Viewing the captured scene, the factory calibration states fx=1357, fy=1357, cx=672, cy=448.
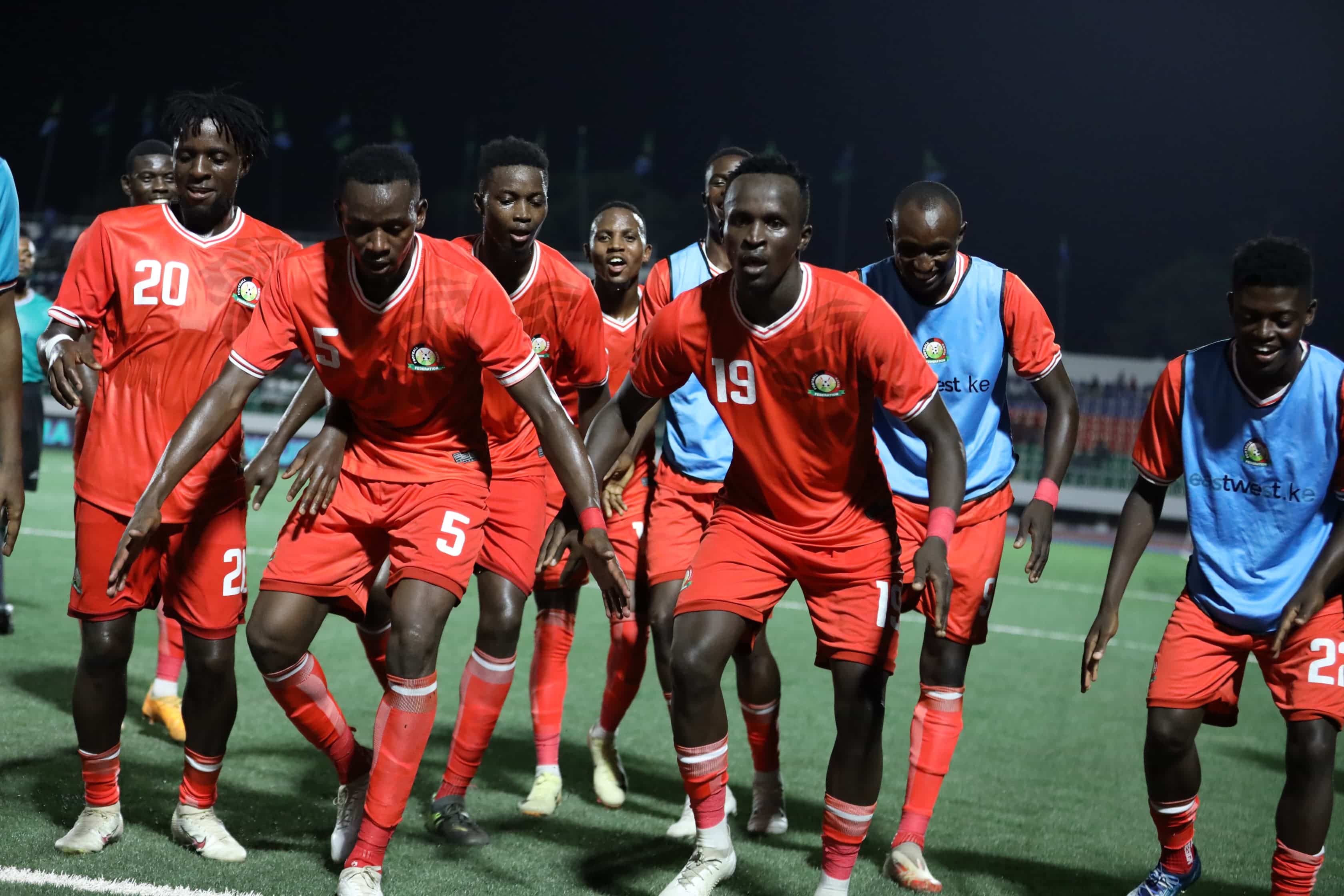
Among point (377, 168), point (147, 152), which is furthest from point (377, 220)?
point (147, 152)

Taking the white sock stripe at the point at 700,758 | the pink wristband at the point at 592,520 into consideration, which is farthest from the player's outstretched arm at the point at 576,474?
the white sock stripe at the point at 700,758

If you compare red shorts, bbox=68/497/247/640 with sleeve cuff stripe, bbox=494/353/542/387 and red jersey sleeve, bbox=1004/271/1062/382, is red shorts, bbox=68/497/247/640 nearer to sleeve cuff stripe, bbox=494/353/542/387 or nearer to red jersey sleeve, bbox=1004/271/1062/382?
sleeve cuff stripe, bbox=494/353/542/387

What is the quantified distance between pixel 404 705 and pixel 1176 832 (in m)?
2.48

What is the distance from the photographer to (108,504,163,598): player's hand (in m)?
3.81

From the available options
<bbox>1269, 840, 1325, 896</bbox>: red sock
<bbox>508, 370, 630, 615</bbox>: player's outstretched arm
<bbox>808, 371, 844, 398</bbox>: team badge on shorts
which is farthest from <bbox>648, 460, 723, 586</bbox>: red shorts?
<bbox>1269, 840, 1325, 896</bbox>: red sock

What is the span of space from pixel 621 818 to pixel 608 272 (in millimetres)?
2299

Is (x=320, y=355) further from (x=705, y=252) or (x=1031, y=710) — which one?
(x=1031, y=710)

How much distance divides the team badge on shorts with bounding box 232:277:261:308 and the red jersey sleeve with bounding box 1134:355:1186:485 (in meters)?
2.94

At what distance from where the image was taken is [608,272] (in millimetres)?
5926

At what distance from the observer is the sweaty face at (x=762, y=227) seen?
394 centimetres

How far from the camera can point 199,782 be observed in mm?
4426

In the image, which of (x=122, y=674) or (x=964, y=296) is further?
(x=964, y=296)

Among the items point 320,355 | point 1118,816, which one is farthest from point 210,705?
point 1118,816

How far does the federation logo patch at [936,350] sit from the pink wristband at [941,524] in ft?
3.67
